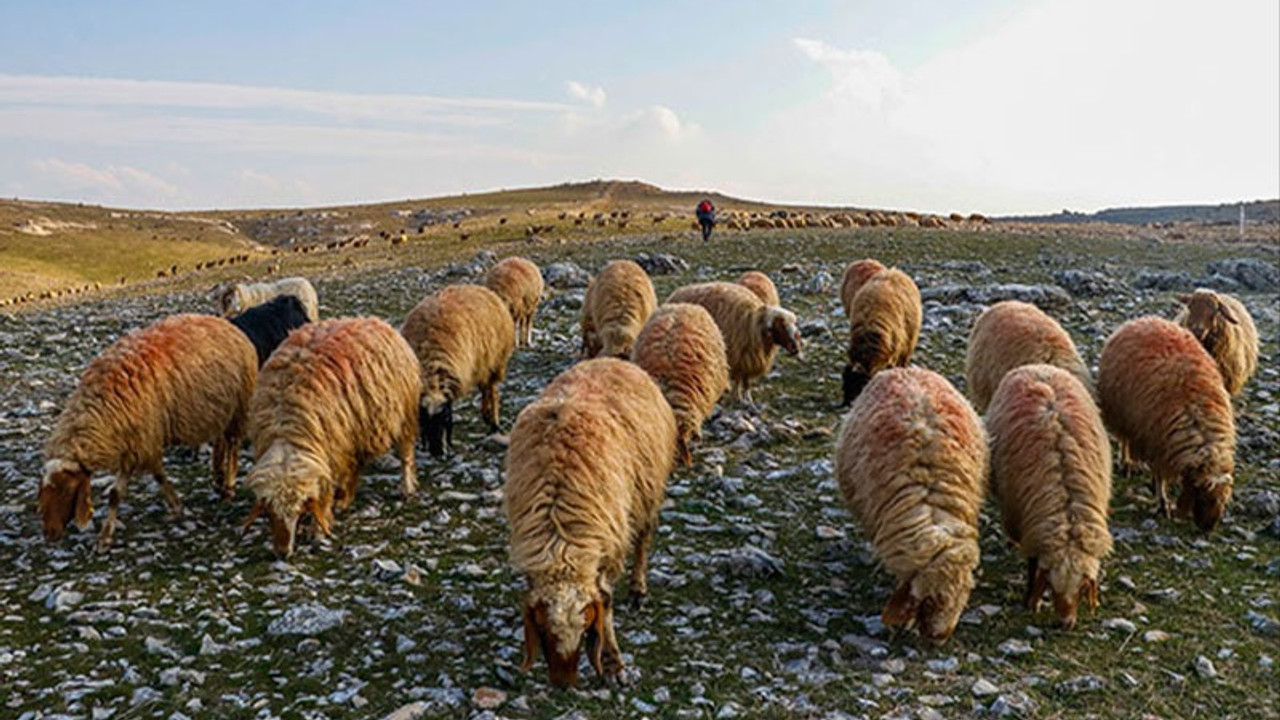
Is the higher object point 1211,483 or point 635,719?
point 1211,483

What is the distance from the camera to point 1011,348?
10.8 m

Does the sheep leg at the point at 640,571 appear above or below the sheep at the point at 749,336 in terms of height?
below

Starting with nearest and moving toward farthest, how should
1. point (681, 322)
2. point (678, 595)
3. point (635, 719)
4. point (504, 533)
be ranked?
1. point (635, 719)
2. point (678, 595)
3. point (504, 533)
4. point (681, 322)

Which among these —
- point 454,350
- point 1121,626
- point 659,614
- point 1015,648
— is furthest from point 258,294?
point 1121,626

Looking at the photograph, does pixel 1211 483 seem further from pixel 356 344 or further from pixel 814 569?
pixel 356 344

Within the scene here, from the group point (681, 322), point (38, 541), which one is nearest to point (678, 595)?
point (681, 322)

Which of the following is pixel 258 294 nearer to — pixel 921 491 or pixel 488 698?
pixel 488 698

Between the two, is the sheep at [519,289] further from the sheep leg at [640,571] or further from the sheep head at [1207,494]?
the sheep head at [1207,494]

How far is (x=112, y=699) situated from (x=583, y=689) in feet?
10.7

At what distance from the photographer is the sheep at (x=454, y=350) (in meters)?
11.0

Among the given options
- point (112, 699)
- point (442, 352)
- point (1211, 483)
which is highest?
point (442, 352)

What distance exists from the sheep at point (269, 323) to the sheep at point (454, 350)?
6.43 ft

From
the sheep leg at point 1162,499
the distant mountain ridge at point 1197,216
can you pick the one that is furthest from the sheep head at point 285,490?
the distant mountain ridge at point 1197,216

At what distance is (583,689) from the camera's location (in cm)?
605
